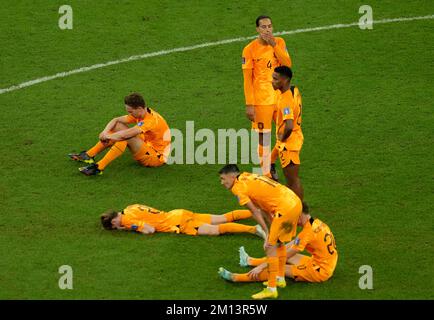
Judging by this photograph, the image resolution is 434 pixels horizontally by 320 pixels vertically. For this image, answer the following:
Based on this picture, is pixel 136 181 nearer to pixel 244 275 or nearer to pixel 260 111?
pixel 260 111

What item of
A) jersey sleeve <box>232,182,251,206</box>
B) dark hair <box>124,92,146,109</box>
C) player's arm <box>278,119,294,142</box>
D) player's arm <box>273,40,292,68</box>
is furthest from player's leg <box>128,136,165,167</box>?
jersey sleeve <box>232,182,251,206</box>

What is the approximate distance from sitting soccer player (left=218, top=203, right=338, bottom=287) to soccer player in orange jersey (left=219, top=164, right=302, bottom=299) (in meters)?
0.17

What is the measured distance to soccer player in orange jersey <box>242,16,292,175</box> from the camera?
16531 millimetres

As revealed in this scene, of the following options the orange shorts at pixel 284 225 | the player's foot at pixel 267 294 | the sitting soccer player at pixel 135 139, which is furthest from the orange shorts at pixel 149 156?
the player's foot at pixel 267 294

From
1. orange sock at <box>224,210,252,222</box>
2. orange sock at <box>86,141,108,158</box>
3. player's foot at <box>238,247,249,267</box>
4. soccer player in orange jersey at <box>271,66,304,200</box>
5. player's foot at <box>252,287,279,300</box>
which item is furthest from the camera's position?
orange sock at <box>86,141,108,158</box>

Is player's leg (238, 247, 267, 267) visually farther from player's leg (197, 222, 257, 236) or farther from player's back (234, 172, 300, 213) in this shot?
player's leg (197, 222, 257, 236)

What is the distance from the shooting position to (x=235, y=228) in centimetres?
1523

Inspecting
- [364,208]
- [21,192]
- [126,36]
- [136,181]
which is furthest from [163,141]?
[126,36]

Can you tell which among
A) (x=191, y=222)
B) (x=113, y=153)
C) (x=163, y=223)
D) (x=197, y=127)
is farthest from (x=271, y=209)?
(x=197, y=127)

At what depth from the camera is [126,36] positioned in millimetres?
22047

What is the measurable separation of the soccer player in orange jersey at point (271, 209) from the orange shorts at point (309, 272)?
0.73 ft

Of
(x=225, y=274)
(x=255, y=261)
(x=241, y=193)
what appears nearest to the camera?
(x=241, y=193)

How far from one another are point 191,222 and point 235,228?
599 mm

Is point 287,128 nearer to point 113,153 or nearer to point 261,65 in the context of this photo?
point 261,65
